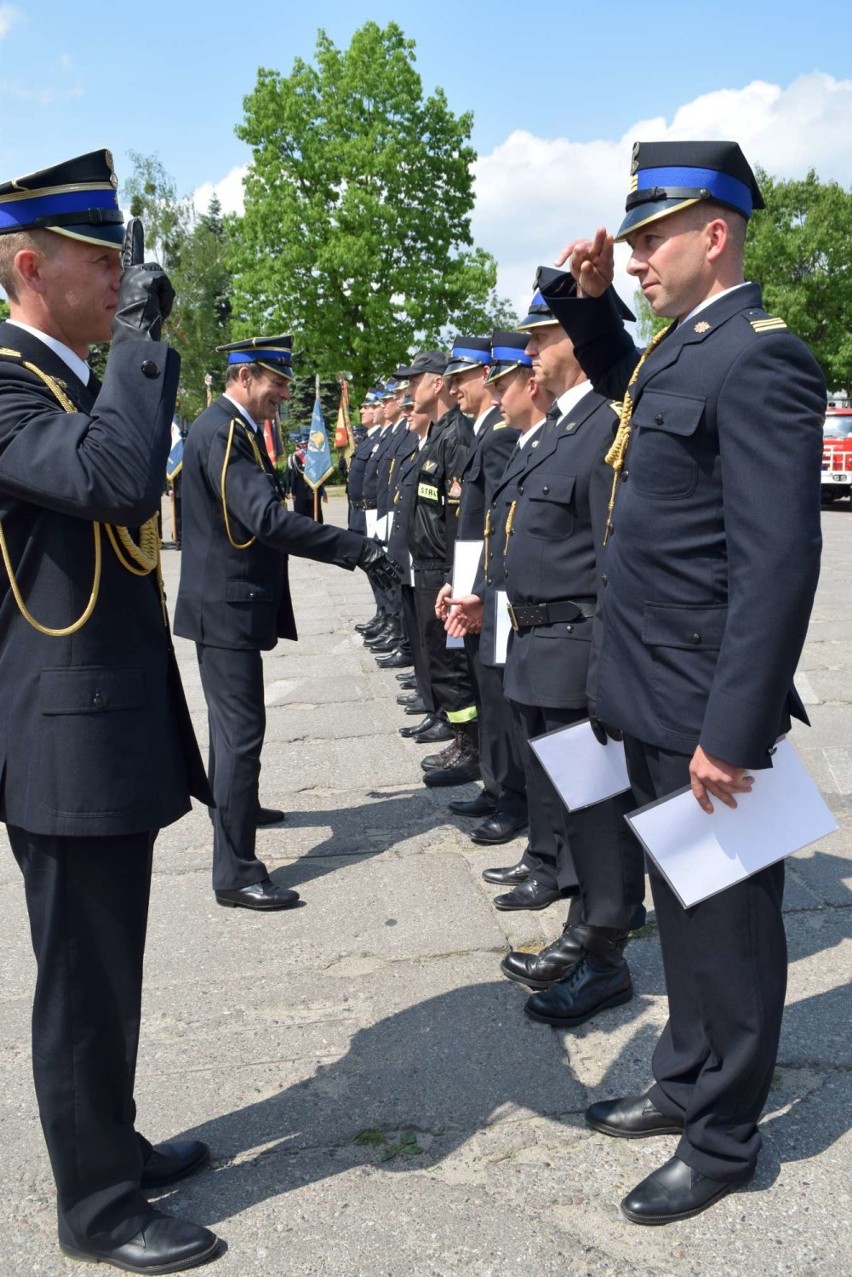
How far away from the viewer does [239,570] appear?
472cm

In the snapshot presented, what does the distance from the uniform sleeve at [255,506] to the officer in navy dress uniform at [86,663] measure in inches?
A: 77.5

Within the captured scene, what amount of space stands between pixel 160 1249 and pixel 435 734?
467 cm

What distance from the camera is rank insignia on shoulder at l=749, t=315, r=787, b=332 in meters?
2.39

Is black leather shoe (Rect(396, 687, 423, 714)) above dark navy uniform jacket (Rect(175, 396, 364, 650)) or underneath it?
underneath

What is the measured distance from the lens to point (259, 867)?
A: 4590 millimetres

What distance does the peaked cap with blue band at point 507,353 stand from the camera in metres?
5.16

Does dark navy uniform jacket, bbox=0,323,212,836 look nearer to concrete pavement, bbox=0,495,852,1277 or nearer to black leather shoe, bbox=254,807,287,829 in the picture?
concrete pavement, bbox=0,495,852,1277

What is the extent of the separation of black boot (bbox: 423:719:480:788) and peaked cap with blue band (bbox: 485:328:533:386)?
1905 millimetres

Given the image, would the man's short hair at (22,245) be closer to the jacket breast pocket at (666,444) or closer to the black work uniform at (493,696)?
the jacket breast pocket at (666,444)

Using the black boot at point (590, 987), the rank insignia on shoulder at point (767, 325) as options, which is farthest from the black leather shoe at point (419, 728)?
the rank insignia on shoulder at point (767, 325)

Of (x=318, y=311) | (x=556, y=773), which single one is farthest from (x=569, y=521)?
(x=318, y=311)

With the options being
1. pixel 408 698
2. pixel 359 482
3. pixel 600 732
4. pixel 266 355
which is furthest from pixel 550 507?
pixel 359 482

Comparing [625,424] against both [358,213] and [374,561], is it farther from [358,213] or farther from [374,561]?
[358,213]

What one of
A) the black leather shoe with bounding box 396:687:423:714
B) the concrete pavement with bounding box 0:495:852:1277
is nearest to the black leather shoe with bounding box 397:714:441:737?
the black leather shoe with bounding box 396:687:423:714
